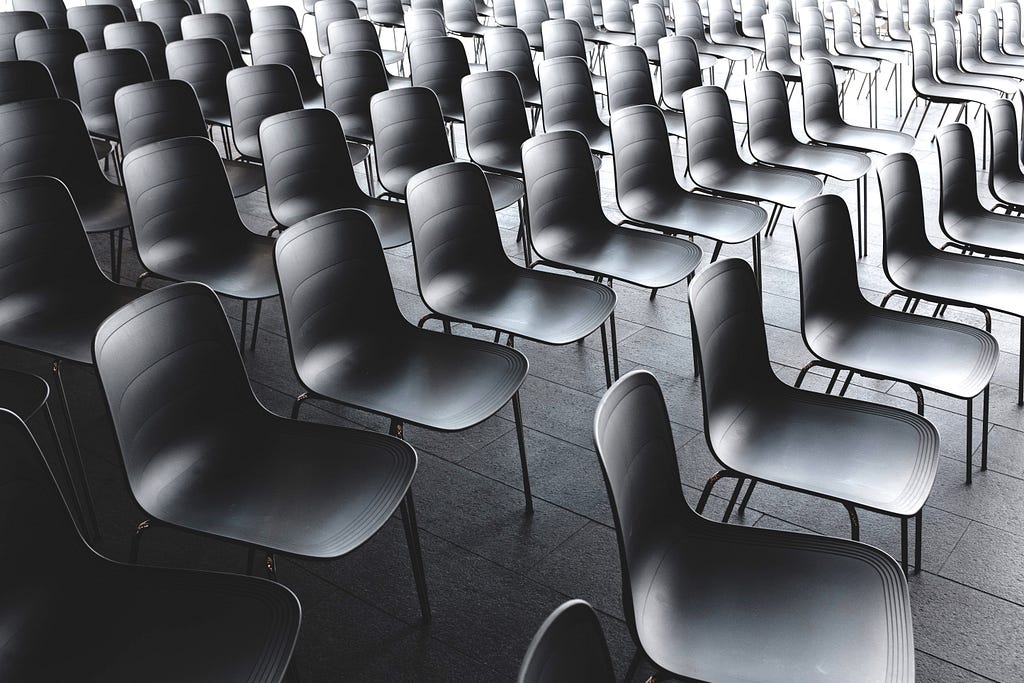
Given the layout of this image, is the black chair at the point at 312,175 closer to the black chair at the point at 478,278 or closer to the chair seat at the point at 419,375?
the black chair at the point at 478,278

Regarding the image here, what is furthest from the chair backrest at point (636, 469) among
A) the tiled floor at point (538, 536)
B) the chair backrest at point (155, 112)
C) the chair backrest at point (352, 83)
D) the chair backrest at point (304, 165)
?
the chair backrest at point (352, 83)

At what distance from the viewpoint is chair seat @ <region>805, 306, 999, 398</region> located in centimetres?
304

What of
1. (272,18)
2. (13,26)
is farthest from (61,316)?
(272,18)

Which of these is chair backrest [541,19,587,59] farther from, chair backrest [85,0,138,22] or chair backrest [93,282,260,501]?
chair backrest [93,282,260,501]

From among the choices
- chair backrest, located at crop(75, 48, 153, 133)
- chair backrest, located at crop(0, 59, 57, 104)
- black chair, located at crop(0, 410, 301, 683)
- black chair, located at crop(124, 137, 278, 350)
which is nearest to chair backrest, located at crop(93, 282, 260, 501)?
black chair, located at crop(0, 410, 301, 683)

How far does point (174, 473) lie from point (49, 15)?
Result: 6114 millimetres

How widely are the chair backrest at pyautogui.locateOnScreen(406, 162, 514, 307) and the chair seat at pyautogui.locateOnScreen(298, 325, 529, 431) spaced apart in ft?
1.20

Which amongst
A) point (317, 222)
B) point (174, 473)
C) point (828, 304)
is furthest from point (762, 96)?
point (174, 473)

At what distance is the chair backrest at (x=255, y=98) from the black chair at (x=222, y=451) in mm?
2793

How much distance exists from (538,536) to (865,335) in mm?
1312

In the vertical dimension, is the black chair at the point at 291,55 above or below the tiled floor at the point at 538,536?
above

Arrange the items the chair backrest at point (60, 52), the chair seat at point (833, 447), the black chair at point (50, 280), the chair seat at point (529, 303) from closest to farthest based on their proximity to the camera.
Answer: the chair seat at point (833, 447) < the black chair at point (50, 280) < the chair seat at point (529, 303) < the chair backrest at point (60, 52)

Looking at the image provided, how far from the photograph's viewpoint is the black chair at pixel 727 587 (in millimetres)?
1973

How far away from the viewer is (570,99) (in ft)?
18.1
